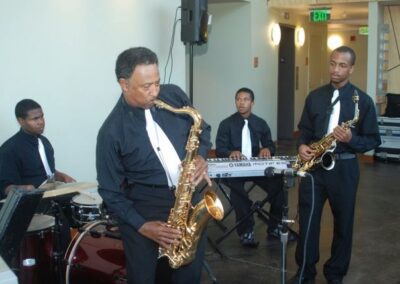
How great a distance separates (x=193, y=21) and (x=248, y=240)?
252cm

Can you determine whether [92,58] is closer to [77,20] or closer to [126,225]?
[77,20]

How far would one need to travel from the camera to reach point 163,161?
7.66ft

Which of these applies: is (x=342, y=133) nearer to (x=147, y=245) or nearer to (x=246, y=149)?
(x=147, y=245)

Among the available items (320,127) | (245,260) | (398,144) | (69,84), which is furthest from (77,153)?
(398,144)

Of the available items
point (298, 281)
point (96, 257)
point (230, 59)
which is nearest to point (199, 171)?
point (96, 257)

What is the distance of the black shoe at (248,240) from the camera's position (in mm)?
4652

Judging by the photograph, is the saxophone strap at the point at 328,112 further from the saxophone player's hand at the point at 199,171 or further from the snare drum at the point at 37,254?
the snare drum at the point at 37,254

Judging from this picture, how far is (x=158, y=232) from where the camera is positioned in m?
2.22

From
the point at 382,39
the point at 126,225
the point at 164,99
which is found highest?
the point at 382,39

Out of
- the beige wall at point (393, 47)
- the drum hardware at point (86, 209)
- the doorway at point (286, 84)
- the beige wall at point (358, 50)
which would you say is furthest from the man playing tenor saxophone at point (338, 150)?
the beige wall at point (358, 50)

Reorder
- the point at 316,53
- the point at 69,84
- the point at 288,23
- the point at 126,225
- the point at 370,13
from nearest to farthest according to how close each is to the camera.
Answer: the point at 126,225 < the point at 69,84 < the point at 370,13 < the point at 288,23 < the point at 316,53

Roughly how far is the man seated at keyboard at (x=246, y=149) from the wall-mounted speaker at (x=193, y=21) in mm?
1173

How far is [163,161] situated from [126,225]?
1.06ft

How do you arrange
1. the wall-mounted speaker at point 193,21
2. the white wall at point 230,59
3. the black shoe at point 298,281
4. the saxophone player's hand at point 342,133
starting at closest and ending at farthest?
the saxophone player's hand at point 342,133 < the black shoe at point 298,281 < the wall-mounted speaker at point 193,21 < the white wall at point 230,59
